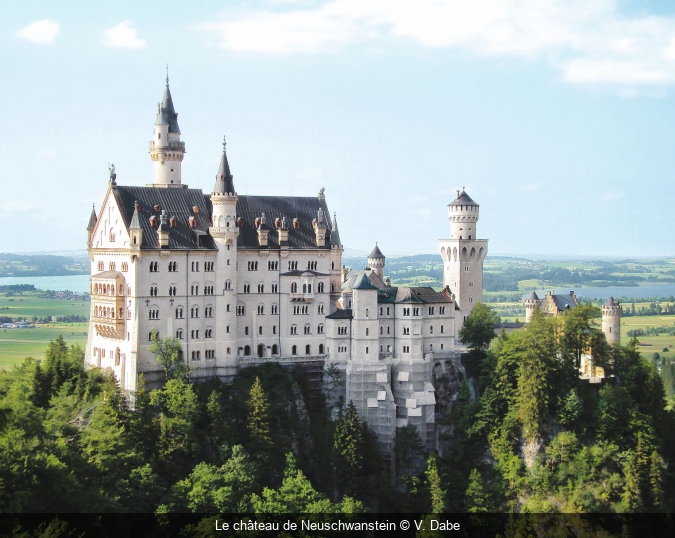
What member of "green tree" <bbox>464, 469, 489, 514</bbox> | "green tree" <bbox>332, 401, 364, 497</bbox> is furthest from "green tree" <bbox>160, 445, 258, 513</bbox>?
"green tree" <bbox>464, 469, 489, 514</bbox>

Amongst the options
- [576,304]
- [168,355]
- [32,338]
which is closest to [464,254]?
[576,304]

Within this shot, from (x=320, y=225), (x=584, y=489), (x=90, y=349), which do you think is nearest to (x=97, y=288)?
(x=90, y=349)

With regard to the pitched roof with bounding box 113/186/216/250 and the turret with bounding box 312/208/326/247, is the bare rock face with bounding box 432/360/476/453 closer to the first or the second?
the turret with bounding box 312/208/326/247

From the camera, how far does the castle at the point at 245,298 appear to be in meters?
94.8

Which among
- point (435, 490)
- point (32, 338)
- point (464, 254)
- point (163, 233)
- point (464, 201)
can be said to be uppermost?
point (464, 201)

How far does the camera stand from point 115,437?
88.9 m

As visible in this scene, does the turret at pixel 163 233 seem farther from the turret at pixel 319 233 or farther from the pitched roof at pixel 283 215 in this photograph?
the turret at pixel 319 233

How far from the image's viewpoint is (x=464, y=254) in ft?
377

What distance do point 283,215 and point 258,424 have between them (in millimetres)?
20154

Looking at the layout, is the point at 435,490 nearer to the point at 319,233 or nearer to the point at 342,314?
the point at 342,314

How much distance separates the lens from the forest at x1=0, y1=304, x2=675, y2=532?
8881 centimetres

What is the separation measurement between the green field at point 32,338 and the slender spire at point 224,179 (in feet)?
182

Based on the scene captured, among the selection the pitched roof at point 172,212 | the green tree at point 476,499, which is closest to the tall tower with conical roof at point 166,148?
the pitched roof at point 172,212

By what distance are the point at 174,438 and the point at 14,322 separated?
109 m
